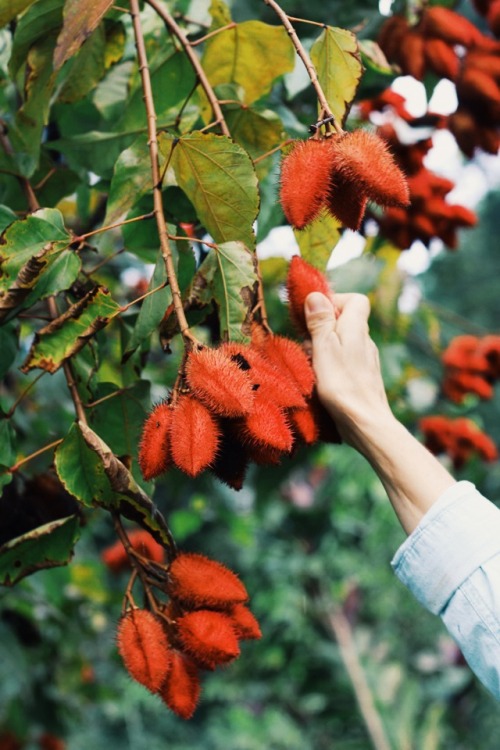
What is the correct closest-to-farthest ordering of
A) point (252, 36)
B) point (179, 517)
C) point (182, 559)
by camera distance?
point (182, 559) < point (252, 36) < point (179, 517)

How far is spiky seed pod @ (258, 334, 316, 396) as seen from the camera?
3.20ft

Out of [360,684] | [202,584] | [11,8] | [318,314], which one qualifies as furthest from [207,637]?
[360,684]

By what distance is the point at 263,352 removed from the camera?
972mm

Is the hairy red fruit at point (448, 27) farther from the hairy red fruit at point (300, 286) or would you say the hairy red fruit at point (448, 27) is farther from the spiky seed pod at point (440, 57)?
the hairy red fruit at point (300, 286)

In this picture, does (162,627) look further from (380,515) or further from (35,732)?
(380,515)

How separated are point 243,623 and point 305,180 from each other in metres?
0.48

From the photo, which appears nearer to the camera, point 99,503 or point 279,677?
point 99,503

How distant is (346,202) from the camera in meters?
0.94

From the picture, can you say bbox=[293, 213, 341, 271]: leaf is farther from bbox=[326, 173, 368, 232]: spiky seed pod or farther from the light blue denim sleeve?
the light blue denim sleeve

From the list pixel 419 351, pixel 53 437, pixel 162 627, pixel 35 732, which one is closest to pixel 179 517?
pixel 35 732

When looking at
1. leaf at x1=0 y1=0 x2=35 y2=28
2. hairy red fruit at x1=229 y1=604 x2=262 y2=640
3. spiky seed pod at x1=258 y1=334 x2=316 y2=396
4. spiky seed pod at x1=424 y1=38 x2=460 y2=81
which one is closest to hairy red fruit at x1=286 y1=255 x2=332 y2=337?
spiky seed pod at x1=258 y1=334 x2=316 y2=396

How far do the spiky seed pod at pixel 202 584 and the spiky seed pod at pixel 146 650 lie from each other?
42 millimetres

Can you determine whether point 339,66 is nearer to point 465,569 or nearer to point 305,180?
point 305,180

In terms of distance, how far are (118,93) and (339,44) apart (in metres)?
0.46
